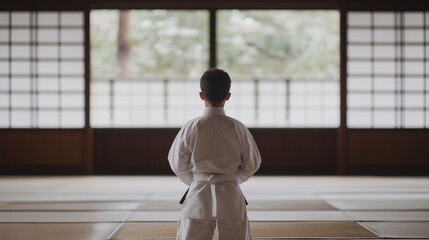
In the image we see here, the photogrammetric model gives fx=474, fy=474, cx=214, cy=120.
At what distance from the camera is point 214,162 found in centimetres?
165

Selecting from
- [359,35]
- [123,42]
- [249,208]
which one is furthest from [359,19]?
[123,42]

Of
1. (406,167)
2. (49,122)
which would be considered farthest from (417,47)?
(49,122)

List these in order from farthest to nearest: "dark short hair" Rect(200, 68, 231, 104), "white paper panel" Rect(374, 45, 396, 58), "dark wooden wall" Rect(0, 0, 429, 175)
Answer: "white paper panel" Rect(374, 45, 396, 58) < "dark wooden wall" Rect(0, 0, 429, 175) < "dark short hair" Rect(200, 68, 231, 104)

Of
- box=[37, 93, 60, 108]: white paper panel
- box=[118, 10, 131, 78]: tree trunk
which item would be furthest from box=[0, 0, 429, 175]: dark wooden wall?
box=[118, 10, 131, 78]: tree trunk

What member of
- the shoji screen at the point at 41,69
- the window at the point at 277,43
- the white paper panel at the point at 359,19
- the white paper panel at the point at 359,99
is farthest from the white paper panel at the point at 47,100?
the window at the point at 277,43

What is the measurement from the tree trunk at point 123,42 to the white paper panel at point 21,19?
14.0ft

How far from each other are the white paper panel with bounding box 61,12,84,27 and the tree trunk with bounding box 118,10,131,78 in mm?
4276

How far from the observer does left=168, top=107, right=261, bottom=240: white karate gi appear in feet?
5.41

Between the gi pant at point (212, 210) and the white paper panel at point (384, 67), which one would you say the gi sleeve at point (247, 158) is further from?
the white paper panel at point (384, 67)

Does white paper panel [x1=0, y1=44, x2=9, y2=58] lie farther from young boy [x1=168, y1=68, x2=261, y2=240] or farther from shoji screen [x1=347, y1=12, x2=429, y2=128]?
young boy [x1=168, y1=68, x2=261, y2=240]

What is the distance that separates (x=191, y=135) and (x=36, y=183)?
3.62 m

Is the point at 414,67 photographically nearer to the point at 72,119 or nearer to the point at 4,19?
the point at 72,119

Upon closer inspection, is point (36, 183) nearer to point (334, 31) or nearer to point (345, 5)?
point (345, 5)

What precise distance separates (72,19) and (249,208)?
11.7 feet
